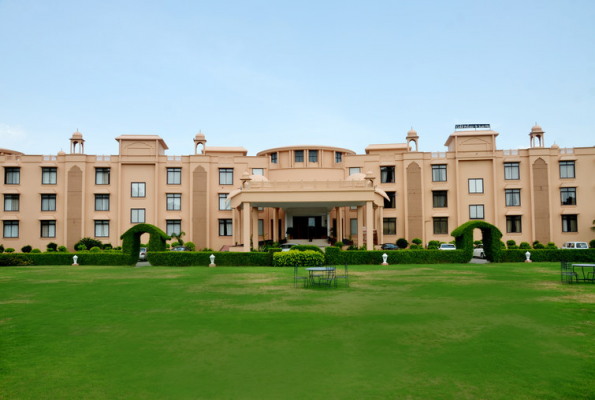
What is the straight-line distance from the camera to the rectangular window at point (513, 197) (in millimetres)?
44375

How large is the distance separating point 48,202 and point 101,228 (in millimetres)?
5931

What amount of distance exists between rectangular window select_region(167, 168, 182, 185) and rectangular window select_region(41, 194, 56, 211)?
37.6 ft

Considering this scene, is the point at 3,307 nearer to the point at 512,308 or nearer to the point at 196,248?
the point at 512,308

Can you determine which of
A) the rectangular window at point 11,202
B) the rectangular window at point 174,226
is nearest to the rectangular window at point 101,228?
the rectangular window at point 174,226

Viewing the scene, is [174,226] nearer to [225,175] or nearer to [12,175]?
[225,175]

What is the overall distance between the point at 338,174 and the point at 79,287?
30.6 meters

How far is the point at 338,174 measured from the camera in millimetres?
45156

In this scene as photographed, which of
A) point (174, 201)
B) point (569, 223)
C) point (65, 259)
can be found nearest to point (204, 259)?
point (65, 259)

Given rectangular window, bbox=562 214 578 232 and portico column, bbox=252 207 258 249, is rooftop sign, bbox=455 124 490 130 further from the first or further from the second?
portico column, bbox=252 207 258 249

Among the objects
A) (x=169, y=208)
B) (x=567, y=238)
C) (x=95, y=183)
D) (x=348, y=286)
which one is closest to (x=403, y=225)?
(x=567, y=238)

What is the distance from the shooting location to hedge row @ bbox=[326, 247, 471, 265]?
2953 cm

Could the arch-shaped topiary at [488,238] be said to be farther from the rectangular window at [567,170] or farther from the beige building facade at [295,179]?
the rectangular window at [567,170]

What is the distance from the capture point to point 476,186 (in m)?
45.2

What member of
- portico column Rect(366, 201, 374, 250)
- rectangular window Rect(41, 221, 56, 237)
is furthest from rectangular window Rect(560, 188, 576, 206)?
rectangular window Rect(41, 221, 56, 237)
